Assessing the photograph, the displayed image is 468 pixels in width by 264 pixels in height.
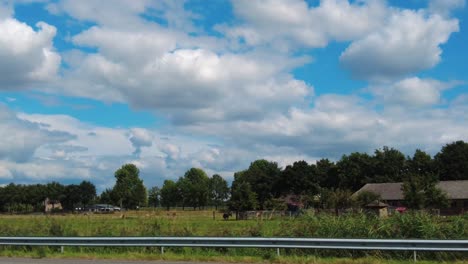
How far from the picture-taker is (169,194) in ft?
531

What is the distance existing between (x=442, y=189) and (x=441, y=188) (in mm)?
509

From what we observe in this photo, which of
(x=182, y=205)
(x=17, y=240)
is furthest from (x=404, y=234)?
(x=182, y=205)

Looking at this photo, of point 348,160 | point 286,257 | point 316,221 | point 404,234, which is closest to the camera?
point 286,257

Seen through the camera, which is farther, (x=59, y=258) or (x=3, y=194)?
(x=3, y=194)

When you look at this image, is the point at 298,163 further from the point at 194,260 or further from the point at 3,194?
the point at 194,260

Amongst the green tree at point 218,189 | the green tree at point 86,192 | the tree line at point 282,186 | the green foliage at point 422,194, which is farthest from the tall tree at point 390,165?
the green tree at point 86,192

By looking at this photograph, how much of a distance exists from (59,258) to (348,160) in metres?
105

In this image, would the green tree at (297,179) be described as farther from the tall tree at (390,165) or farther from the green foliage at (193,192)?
the green foliage at (193,192)

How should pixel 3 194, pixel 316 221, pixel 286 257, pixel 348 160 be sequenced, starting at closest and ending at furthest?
pixel 286 257 → pixel 316 221 → pixel 348 160 → pixel 3 194

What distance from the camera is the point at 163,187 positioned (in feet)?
548

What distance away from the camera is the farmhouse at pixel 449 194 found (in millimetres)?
80963

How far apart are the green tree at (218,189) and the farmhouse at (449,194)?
91608mm

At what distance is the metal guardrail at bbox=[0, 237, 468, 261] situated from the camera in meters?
14.7

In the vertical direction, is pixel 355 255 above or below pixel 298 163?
below
